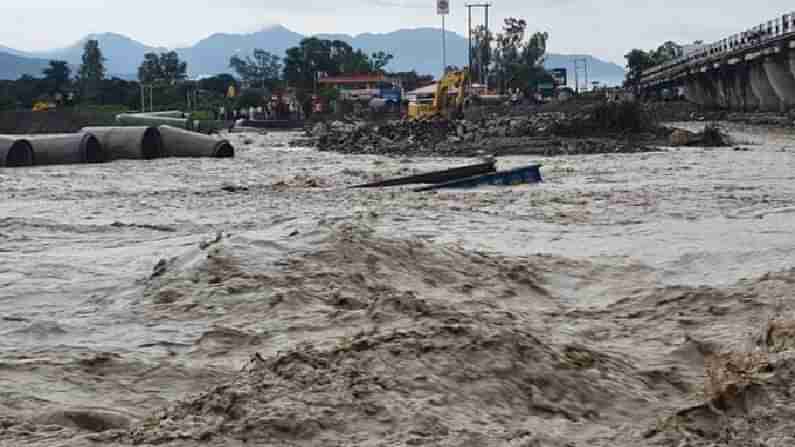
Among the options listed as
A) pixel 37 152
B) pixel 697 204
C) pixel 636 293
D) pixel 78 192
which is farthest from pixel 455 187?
pixel 37 152

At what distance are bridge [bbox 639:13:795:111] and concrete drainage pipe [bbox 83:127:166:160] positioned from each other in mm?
25197

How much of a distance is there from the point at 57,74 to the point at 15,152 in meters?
71.7

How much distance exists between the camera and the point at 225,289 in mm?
6109

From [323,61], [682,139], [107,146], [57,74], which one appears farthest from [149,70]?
[682,139]

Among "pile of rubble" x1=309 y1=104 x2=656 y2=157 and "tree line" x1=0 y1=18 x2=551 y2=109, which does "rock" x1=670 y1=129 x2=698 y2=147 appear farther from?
"tree line" x1=0 y1=18 x2=551 y2=109

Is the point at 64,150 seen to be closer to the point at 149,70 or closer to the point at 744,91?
the point at 744,91

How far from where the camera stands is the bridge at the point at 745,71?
146 ft

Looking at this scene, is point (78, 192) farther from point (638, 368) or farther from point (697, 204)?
point (638, 368)

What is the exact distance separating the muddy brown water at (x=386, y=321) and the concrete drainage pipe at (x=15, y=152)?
13.3 m

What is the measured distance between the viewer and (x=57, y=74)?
92812 mm

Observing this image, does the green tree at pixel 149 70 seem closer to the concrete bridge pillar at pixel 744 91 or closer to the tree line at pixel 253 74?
the tree line at pixel 253 74

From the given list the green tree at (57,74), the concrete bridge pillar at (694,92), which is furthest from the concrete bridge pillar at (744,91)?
the green tree at (57,74)

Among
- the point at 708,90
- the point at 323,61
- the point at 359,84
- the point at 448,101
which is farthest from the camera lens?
the point at 359,84

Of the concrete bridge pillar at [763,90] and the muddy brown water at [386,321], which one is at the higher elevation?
the concrete bridge pillar at [763,90]
